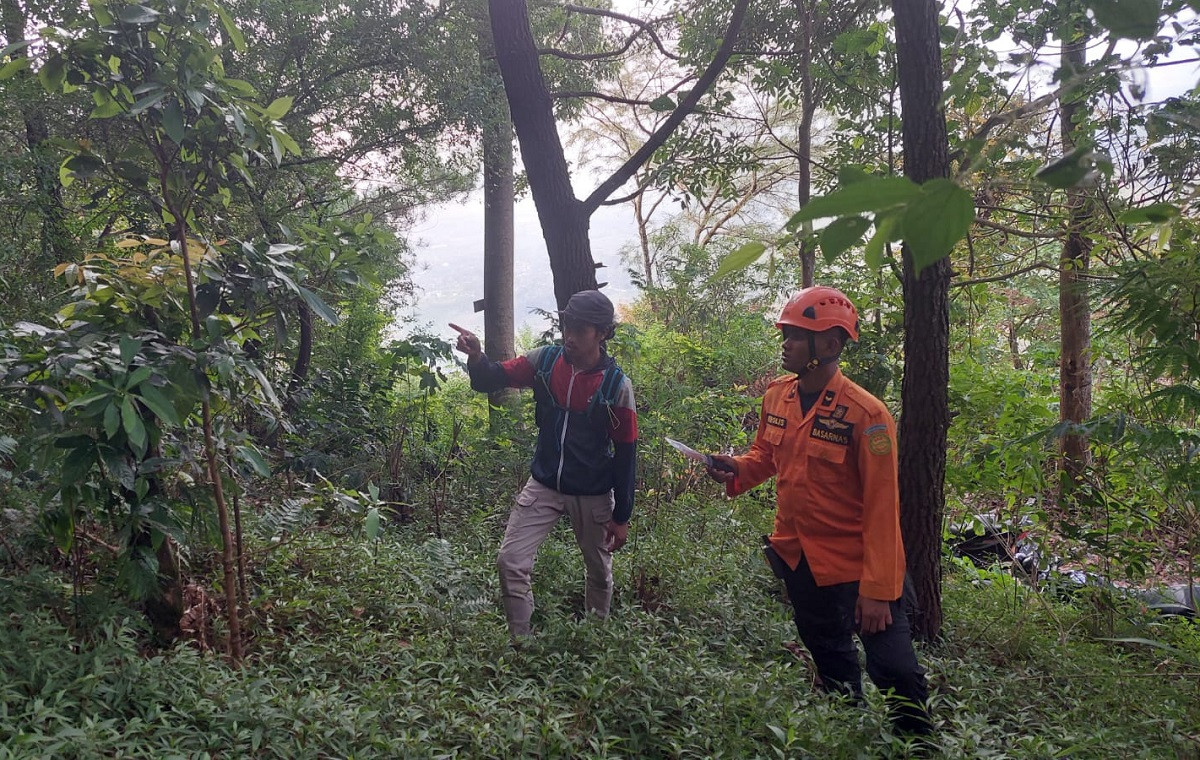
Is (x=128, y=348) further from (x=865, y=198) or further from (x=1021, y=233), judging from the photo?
(x=1021, y=233)

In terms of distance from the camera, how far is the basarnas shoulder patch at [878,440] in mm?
2910

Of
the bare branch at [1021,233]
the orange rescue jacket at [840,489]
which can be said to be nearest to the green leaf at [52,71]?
the orange rescue jacket at [840,489]

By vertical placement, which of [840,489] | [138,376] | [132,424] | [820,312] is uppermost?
[820,312]

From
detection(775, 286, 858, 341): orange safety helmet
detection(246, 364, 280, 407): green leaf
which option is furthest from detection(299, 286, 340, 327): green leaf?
detection(775, 286, 858, 341): orange safety helmet

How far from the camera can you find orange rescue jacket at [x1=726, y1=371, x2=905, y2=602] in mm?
2895

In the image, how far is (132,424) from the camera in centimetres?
237

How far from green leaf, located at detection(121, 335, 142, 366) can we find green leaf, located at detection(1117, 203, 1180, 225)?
2.68 metres

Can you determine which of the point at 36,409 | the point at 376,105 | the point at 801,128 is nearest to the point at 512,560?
the point at 36,409

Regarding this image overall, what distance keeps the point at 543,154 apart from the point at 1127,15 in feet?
16.5

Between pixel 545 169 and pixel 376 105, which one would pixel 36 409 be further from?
pixel 376 105

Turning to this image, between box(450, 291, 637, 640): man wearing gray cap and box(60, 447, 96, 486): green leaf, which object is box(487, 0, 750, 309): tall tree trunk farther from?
box(60, 447, 96, 486): green leaf

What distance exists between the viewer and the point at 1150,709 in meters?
3.26

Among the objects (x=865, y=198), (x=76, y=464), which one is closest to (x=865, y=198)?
(x=865, y=198)

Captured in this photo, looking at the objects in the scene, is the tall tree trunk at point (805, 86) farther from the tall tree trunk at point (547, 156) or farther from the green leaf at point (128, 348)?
the green leaf at point (128, 348)
